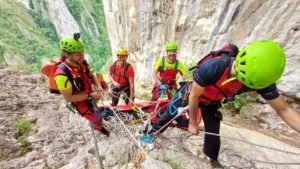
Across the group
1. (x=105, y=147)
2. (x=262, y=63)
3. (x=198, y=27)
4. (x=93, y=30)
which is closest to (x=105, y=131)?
(x=105, y=147)

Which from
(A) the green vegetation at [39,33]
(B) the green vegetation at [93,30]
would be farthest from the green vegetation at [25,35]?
(B) the green vegetation at [93,30]

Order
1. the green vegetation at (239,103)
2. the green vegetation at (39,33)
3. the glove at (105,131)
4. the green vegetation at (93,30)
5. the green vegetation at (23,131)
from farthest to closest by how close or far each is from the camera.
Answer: the green vegetation at (93,30) → the green vegetation at (39,33) → the green vegetation at (239,103) → the glove at (105,131) → the green vegetation at (23,131)

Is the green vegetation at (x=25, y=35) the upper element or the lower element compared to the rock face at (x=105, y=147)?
upper

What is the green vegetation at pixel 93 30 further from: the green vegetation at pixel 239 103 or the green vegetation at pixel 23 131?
the green vegetation at pixel 23 131

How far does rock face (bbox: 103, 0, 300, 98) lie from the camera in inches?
280

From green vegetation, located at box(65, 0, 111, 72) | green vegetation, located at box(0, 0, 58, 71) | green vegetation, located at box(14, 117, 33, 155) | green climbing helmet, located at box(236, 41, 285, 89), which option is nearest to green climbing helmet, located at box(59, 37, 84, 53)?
green vegetation, located at box(14, 117, 33, 155)

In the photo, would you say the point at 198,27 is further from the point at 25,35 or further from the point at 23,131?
the point at 25,35

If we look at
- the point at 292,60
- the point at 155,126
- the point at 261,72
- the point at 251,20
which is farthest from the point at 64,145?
the point at 251,20

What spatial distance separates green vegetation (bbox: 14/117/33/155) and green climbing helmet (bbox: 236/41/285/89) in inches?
182

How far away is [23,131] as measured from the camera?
599cm

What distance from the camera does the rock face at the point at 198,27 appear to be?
7.11 metres

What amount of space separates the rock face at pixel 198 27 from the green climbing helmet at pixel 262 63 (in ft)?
15.5

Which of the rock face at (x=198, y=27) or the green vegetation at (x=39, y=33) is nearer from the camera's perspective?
the rock face at (x=198, y=27)

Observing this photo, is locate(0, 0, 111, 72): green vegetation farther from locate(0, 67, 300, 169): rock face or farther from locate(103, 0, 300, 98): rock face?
locate(0, 67, 300, 169): rock face
